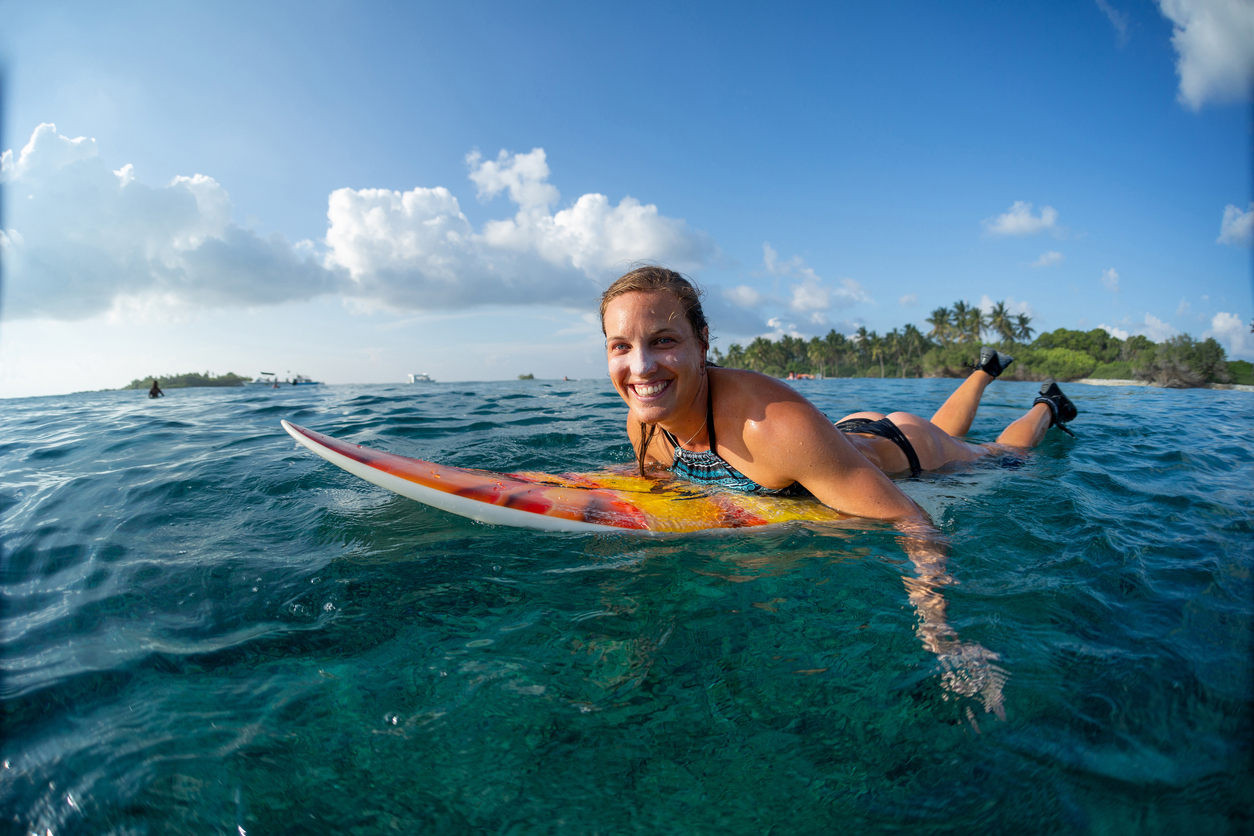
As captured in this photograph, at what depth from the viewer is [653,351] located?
9.07ft

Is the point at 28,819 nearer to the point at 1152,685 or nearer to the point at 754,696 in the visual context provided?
the point at 754,696

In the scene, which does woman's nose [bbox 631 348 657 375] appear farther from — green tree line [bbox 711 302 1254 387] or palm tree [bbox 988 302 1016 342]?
palm tree [bbox 988 302 1016 342]

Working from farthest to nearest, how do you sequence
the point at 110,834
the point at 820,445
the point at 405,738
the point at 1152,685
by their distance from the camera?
the point at 820,445 → the point at 1152,685 → the point at 405,738 → the point at 110,834

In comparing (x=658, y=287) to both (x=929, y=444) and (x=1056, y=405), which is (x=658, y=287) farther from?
(x=1056, y=405)

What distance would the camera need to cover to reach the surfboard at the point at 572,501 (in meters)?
2.94

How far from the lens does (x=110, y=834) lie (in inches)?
43.9

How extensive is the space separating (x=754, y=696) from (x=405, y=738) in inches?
39.1

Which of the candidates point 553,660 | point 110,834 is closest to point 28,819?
point 110,834

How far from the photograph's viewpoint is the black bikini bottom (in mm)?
3932

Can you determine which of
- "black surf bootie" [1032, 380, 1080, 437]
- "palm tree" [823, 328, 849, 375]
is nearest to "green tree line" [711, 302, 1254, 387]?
"palm tree" [823, 328, 849, 375]

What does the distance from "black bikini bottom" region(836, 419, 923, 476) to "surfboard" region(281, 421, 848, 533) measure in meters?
1.22

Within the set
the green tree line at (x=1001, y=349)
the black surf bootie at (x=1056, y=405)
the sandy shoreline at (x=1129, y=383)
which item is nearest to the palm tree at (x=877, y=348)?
the green tree line at (x=1001, y=349)

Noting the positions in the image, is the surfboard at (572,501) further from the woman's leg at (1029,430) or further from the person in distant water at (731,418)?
the woman's leg at (1029,430)

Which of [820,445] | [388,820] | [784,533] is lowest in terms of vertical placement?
[388,820]
